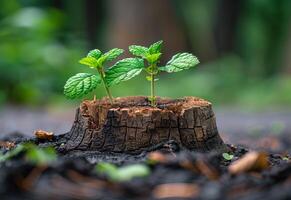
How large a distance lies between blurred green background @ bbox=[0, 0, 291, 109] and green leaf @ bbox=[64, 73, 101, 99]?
7.39m

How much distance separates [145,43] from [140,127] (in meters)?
12.1

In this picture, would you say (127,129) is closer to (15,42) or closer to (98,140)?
(98,140)

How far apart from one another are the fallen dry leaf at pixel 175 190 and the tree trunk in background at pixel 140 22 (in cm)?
1266

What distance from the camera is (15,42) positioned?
11.1 m

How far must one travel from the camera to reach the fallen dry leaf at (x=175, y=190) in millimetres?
1854

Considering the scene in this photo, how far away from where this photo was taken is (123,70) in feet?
9.20

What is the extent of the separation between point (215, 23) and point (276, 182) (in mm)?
16624

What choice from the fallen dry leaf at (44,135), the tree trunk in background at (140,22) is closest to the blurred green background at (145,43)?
the tree trunk in background at (140,22)

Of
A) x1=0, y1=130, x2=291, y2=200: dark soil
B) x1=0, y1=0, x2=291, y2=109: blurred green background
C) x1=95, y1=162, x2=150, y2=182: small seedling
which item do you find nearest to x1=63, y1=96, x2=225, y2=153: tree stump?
x1=0, y1=130, x2=291, y2=200: dark soil

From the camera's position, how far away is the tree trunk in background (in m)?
14.7

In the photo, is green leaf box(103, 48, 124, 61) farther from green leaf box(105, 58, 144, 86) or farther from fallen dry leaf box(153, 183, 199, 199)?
fallen dry leaf box(153, 183, 199, 199)

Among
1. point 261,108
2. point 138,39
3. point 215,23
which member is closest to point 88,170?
point 261,108

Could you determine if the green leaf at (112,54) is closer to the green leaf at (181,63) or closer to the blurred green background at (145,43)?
the green leaf at (181,63)

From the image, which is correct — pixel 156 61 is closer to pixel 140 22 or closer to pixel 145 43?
pixel 145 43
